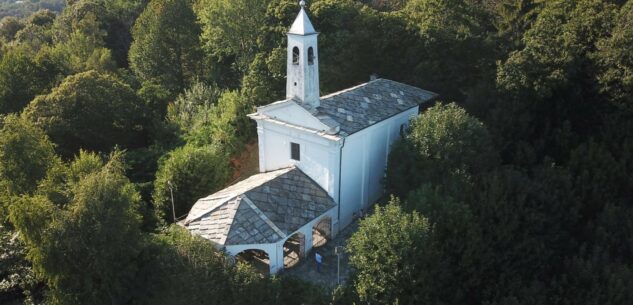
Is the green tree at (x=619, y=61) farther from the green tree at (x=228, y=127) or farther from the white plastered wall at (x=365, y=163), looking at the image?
the green tree at (x=228, y=127)

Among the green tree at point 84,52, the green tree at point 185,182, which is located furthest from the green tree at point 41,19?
the green tree at point 185,182

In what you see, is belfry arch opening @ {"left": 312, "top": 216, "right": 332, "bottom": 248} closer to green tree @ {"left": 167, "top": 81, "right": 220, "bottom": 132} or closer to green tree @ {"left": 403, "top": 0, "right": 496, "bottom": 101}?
green tree @ {"left": 403, "top": 0, "right": 496, "bottom": 101}

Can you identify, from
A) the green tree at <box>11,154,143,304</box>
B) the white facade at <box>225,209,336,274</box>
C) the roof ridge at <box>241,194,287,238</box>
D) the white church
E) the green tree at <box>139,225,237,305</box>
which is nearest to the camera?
the green tree at <box>11,154,143,304</box>

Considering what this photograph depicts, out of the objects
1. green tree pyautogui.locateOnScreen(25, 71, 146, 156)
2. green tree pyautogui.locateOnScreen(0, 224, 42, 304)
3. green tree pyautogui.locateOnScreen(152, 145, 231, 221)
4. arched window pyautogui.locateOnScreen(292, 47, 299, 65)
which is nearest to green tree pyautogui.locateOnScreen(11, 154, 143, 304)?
green tree pyautogui.locateOnScreen(0, 224, 42, 304)

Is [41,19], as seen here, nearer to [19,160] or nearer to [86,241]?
[19,160]

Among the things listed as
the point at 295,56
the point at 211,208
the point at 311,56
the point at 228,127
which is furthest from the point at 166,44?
the point at 211,208

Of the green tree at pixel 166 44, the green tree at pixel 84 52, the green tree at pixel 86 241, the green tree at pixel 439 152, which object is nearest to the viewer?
the green tree at pixel 86 241
